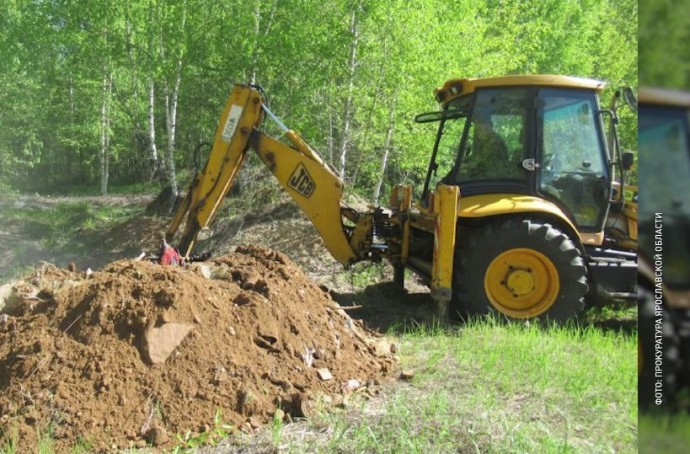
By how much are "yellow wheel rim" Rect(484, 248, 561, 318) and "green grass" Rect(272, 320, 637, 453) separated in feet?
2.75

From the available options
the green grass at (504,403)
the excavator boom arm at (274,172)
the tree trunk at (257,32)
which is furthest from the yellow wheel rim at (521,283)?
the tree trunk at (257,32)

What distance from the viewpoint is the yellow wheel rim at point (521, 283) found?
622 cm

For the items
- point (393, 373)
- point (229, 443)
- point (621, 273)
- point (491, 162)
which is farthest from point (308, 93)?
point (229, 443)

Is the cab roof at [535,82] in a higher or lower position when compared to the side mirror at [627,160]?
higher

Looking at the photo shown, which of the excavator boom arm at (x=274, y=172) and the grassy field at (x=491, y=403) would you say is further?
the excavator boom arm at (x=274, y=172)

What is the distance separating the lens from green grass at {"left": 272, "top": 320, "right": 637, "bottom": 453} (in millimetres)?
3270

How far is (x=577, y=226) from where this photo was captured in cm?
653

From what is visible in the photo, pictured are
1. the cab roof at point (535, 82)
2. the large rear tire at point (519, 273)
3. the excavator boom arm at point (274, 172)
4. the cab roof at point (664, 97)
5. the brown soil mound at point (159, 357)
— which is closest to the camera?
the cab roof at point (664, 97)

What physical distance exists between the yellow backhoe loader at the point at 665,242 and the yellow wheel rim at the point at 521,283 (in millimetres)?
5201

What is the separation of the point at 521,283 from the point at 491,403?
2.67m

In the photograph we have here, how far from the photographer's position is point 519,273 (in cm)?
626

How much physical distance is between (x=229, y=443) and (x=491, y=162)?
417 centimetres

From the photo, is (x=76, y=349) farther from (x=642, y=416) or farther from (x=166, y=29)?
(x=166, y=29)

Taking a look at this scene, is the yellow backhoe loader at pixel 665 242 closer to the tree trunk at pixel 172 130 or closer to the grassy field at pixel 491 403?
the grassy field at pixel 491 403
